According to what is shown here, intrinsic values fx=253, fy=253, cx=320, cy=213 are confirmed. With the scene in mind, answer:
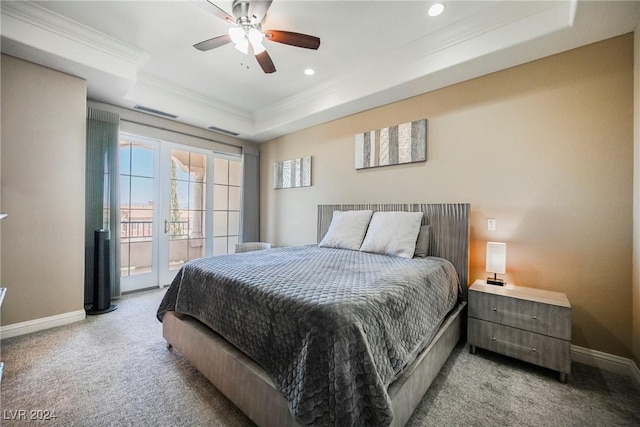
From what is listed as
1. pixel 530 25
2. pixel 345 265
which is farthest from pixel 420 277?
pixel 530 25

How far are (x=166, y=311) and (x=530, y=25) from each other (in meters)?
3.84

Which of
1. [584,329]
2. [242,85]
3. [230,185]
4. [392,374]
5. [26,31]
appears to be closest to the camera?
[392,374]

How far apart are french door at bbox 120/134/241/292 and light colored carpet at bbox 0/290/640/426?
1.66 m

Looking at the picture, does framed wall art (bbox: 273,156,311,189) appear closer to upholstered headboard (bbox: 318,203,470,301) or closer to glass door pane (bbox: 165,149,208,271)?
glass door pane (bbox: 165,149,208,271)

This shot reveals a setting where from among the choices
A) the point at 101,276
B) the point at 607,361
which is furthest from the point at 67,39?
the point at 607,361

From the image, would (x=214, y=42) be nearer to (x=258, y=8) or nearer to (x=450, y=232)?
(x=258, y=8)

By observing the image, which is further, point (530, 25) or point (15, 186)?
point (15, 186)

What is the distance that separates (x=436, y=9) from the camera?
2.14m

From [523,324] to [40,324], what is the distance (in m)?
4.34

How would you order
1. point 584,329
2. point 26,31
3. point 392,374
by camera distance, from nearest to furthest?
1. point 392,374
2. point 584,329
3. point 26,31

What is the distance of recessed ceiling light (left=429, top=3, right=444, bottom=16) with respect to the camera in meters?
2.11

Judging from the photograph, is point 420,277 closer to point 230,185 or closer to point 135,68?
point 135,68

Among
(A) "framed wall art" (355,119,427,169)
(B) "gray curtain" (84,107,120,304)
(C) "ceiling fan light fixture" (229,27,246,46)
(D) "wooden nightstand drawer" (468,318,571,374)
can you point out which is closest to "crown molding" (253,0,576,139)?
(A) "framed wall art" (355,119,427,169)

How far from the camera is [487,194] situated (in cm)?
251
